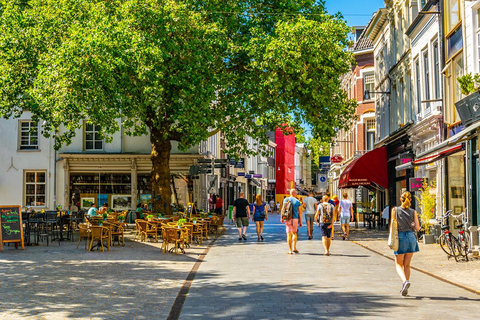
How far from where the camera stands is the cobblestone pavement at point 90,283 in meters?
8.83

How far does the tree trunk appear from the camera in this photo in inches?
1027

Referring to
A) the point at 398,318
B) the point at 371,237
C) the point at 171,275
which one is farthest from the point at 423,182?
the point at 398,318

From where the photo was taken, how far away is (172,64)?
23312 millimetres

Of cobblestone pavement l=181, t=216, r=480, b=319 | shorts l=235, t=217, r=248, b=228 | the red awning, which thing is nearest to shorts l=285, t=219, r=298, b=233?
cobblestone pavement l=181, t=216, r=480, b=319

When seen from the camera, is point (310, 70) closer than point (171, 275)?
No

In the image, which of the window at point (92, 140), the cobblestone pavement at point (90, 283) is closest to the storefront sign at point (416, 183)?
the cobblestone pavement at point (90, 283)

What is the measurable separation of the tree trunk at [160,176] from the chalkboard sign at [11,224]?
294 inches

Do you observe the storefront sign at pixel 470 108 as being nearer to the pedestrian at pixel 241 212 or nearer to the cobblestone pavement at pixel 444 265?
the cobblestone pavement at pixel 444 265

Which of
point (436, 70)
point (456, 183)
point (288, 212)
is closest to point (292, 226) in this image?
point (288, 212)

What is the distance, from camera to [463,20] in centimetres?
1794

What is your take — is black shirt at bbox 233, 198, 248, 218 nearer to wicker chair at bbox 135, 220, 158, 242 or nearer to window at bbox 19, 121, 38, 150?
wicker chair at bbox 135, 220, 158, 242

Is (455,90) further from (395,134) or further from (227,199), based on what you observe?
(227,199)

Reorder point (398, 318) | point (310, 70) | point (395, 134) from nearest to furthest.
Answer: point (398, 318) < point (310, 70) < point (395, 134)

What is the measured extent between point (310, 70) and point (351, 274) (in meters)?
13.0
